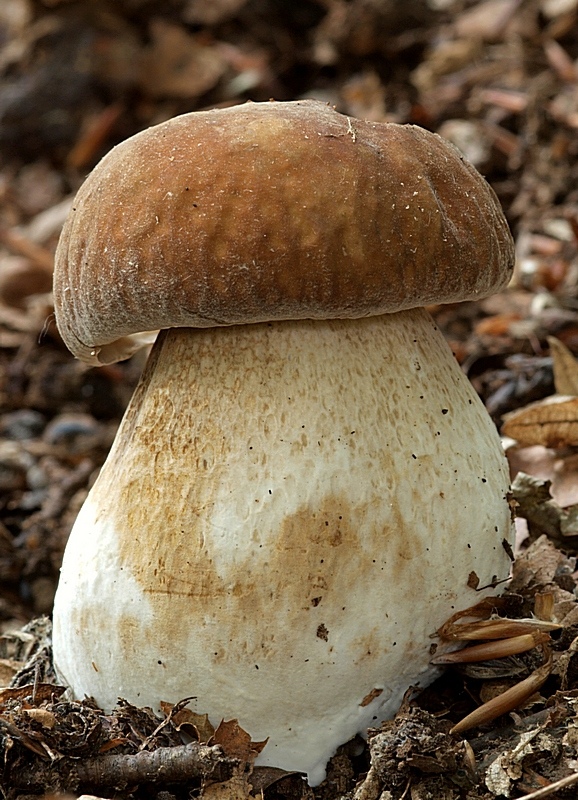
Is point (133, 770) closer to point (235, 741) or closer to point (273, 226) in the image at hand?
point (235, 741)

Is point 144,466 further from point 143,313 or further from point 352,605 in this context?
point 352,605

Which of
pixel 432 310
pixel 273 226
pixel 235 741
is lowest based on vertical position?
pixel 432 310

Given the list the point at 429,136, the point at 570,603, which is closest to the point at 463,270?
the point at 429,136

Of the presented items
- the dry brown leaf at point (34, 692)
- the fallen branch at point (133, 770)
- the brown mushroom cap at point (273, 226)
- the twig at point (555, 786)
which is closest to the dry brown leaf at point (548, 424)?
the brown mushroom cap at point (273, 226)

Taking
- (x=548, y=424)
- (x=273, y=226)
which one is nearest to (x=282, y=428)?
(x=273, y=226)

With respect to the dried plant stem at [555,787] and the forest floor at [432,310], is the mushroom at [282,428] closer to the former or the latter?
the forest floor at [432,310]

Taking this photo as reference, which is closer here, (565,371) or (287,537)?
(287,537)

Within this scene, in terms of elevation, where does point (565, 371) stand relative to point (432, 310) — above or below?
above
